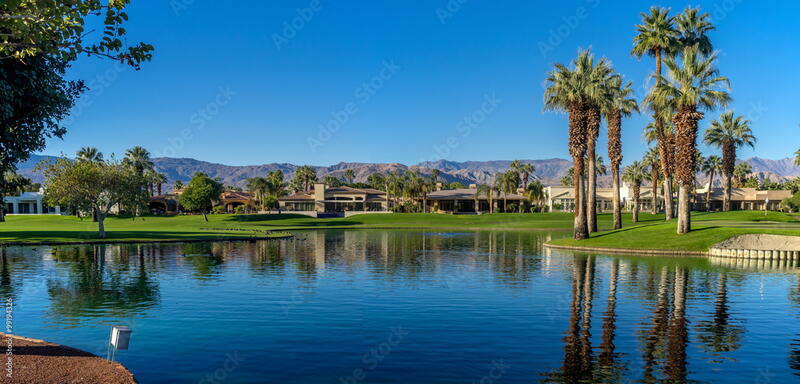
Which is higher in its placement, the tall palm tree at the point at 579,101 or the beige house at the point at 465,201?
the tall palm tree at the point at 579,101

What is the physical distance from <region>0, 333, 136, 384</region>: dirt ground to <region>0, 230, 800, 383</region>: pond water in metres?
1.16

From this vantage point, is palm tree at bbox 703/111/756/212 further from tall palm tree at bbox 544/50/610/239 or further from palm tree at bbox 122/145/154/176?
palm tree at bbox 122/145/154/176

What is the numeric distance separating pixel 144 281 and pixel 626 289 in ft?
75.0

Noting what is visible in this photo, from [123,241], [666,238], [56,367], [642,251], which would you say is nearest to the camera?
[56,367]

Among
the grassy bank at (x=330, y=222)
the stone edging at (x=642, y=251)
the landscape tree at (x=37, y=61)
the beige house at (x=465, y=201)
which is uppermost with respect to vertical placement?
the landscape tree at (x=37, y=61)

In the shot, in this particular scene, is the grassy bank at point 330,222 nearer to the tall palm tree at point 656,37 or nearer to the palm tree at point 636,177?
the palm tree at point 636,177

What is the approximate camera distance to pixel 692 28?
60.8 metres

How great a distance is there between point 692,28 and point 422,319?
178ft

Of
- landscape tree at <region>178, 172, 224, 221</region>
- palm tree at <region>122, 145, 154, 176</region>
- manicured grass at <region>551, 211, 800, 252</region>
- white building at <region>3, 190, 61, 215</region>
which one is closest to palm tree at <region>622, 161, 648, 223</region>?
manicured grass at <region>551, 211, 800, 252</region>

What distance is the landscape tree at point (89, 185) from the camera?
5422 cm

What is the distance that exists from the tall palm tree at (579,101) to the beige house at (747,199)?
101 metres

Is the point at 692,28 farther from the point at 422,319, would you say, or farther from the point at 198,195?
Result: the point at 198,195

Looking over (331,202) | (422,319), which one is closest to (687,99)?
(422,319)

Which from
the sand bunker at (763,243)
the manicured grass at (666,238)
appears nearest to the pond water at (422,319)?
the sand bunker at (763,243)
